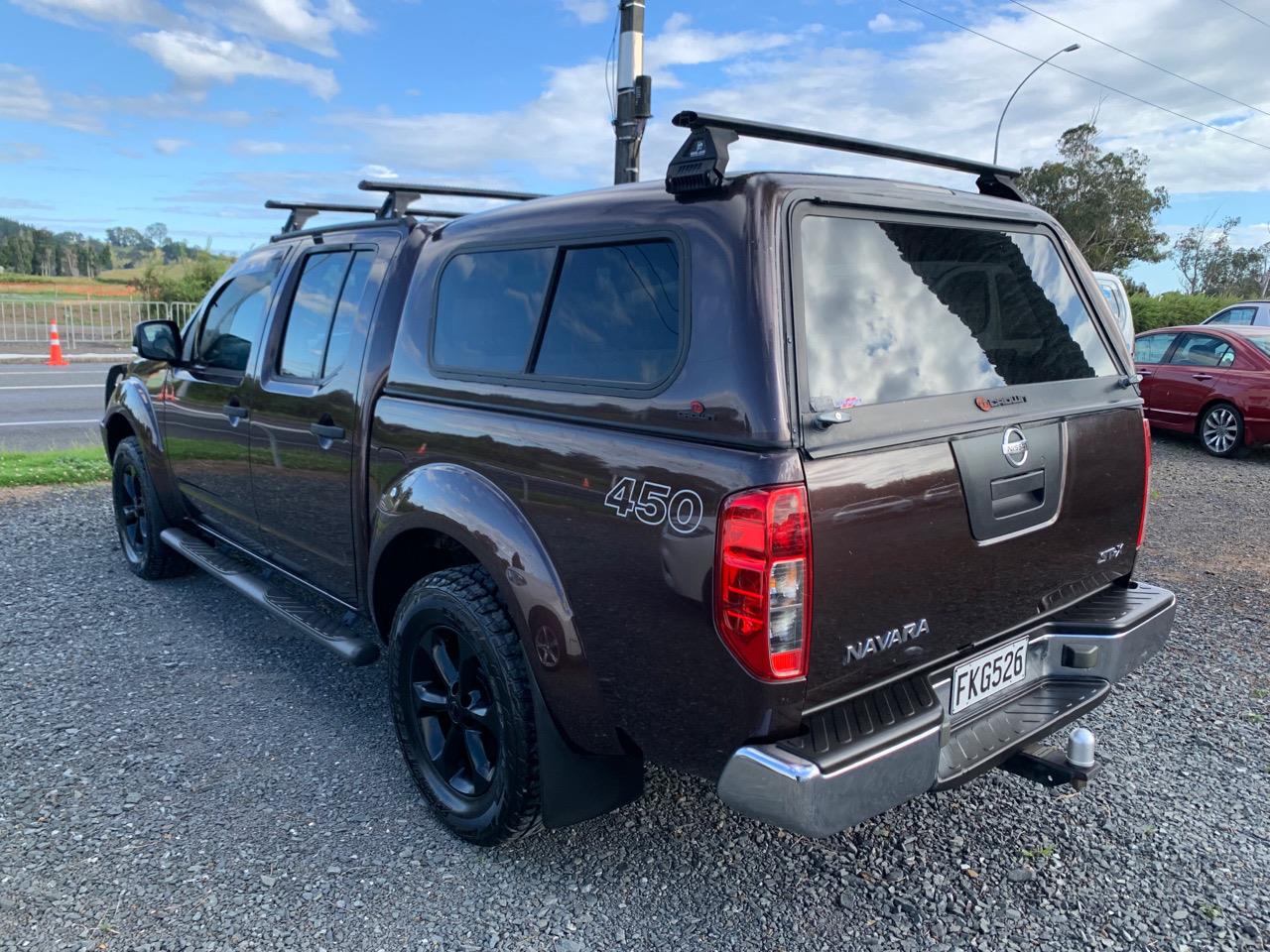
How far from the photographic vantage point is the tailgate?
2.07 metres

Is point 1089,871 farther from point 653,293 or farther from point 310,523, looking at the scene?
point 310,523

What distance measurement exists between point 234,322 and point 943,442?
3.49 m

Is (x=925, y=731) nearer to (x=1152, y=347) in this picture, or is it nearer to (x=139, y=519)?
(x=139, y=519)

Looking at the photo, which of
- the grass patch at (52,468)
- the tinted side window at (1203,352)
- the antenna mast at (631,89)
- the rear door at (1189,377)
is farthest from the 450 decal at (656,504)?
the tinted side window at (1203,352)

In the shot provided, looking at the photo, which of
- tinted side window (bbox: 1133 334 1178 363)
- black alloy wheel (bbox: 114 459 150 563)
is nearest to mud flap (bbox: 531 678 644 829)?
black alloy wheel (bbox: 114 459 150 563)

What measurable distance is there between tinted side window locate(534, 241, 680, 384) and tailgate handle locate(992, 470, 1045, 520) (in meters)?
0.94

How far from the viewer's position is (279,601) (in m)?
3.82

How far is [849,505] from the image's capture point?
2066 millimetres

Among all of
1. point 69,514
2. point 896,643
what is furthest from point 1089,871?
point 69,514

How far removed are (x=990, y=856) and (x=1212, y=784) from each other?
3.38 feet

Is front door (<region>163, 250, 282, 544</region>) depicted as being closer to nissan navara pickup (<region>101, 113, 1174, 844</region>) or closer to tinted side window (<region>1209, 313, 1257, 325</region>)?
nissan navara pickup (<region>101, 113, 1174, 844</region>)

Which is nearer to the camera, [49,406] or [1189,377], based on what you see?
[1189,377]

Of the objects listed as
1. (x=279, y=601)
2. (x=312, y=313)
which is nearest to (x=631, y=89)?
(x=312, y=313)

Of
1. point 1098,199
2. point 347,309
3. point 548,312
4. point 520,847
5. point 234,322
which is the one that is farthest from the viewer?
point 1098,199
